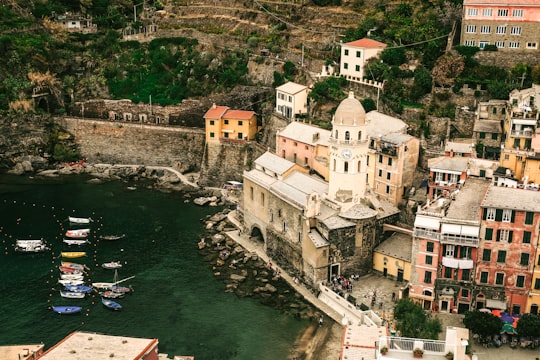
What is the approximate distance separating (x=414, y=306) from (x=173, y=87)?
58.5 meters

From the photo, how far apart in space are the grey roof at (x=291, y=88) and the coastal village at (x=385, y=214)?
0.14 m

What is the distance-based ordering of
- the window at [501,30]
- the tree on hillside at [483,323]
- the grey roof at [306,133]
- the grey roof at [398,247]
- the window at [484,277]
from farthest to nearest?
the window at [501,30]
the grey roof at [306,133]
the grey roof at [398,247]
the window at [484,277]
the tree on hillside at [483,323]

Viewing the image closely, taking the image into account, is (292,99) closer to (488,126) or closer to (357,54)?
(357,54)

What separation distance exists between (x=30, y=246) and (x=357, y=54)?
42.7 m

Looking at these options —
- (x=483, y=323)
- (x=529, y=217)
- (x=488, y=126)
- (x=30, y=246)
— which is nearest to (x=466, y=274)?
(x=483, y=323)

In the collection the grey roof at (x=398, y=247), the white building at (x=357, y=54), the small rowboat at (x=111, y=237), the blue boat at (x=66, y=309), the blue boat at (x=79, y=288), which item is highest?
the white building at (x=357, y=54)

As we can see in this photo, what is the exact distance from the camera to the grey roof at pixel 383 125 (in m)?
69.6

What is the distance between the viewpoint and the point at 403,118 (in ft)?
249

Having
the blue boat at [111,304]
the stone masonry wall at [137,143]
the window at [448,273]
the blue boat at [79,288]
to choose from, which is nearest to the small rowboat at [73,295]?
the blue boat at [79,288]

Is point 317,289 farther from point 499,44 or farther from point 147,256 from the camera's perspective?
point 499,44

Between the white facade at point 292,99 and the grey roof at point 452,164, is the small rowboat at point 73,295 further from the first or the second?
the white facade at point 292,99

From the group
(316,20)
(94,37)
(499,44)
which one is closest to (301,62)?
(316,20)

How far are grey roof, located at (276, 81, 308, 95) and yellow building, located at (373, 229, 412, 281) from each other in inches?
1081

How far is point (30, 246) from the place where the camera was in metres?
69.9
